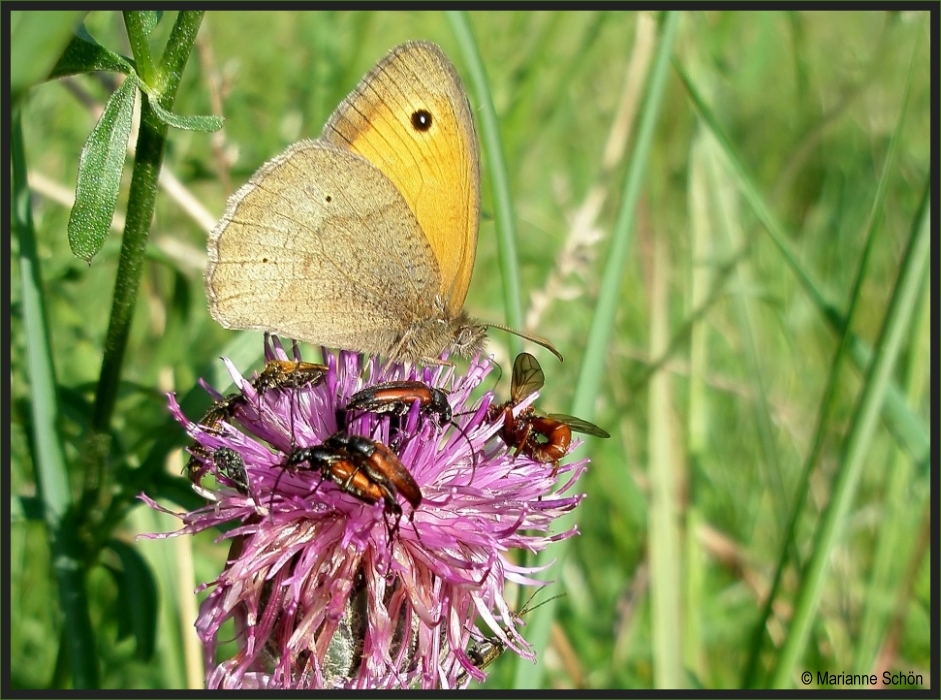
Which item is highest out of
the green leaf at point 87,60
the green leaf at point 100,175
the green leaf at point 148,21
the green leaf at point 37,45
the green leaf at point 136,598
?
the green leaf at point 148,21

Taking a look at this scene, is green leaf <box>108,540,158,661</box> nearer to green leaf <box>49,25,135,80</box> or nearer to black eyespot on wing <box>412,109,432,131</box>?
green leaf <box>49,25,135,80</box>

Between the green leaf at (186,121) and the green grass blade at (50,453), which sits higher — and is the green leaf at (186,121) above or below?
above

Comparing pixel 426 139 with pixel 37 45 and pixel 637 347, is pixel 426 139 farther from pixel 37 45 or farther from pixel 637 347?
pixel 637 347

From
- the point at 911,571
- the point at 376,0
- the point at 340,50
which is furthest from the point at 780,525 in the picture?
the point at 340,50

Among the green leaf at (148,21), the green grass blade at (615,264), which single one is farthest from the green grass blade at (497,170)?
the green leaf at (148,21)

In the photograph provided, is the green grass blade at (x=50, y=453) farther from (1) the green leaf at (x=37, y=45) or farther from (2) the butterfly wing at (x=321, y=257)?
(1) the green leaf at (x=37, y=45)

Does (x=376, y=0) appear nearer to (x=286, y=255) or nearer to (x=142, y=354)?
(x=286, y=255)
